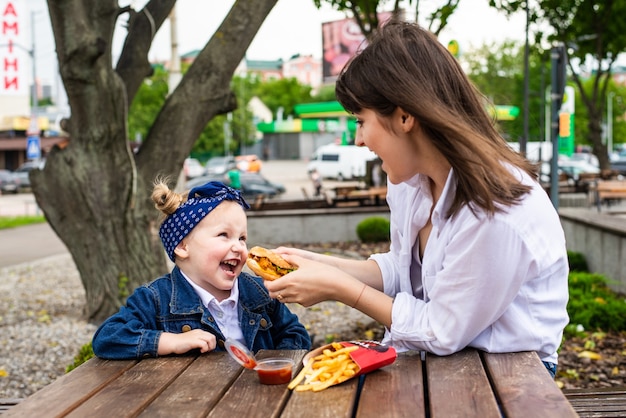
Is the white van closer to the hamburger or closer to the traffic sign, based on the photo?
the traffic sign

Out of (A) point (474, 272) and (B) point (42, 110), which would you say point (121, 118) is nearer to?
(A) point (474, 272)

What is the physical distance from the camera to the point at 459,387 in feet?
6.95

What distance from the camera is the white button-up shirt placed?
2.31 meters

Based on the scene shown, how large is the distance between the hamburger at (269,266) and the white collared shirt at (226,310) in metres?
0.37

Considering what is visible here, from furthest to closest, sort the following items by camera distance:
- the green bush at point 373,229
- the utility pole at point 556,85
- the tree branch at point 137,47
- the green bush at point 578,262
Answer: the green bush at point 373,229 → the utility pole at point 556,85 → the green bush at point 578,262 → the tree branch at point 137,47

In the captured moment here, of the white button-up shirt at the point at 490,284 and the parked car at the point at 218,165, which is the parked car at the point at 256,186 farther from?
the white button-up shirt at the point at 490,284

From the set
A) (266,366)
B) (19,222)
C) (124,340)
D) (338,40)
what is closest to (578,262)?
(124,340)

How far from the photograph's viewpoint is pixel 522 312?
245 centimetres

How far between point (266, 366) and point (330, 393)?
0.72ft

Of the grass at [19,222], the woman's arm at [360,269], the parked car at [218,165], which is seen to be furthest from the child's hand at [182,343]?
the parked car at [218,165]

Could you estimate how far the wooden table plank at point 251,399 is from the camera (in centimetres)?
201

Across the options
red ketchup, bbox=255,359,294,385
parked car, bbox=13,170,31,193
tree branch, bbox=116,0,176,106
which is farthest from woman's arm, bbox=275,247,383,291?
parked car, bbox=13,170,31,193

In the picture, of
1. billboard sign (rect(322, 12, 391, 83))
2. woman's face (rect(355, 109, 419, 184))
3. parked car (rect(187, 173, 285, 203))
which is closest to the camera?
woman's face (rect(355, 109, 419, 184))

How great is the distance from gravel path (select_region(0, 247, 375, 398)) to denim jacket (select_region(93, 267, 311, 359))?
9.93 ft
